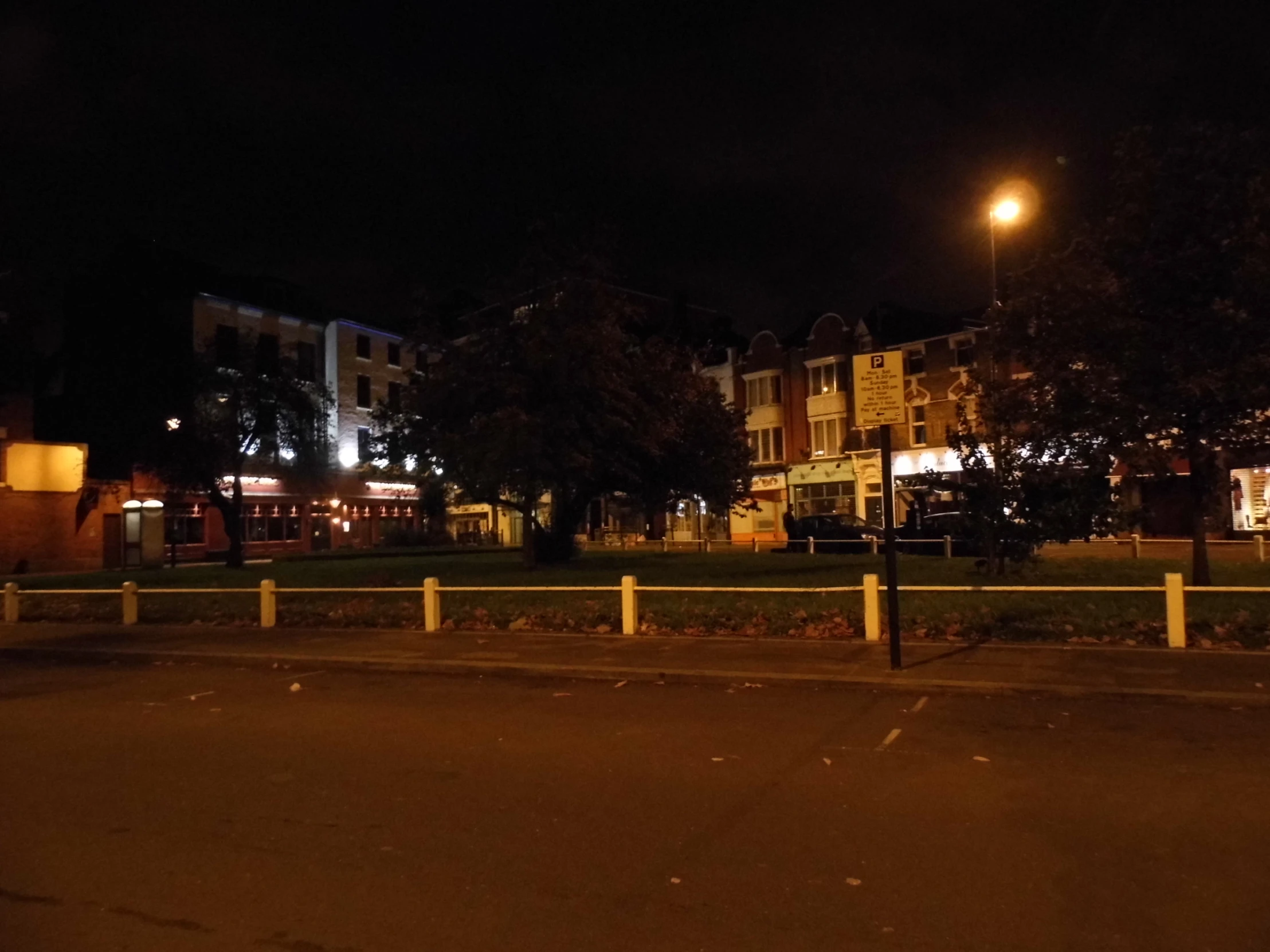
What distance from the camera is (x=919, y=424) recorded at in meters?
46.2

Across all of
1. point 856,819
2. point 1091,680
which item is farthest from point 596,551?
point 856,819

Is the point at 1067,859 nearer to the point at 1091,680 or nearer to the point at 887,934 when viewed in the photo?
the point at 887,934

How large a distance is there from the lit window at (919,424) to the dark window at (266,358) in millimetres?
26814

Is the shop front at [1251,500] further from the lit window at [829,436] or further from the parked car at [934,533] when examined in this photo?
the lit window at [829,436]

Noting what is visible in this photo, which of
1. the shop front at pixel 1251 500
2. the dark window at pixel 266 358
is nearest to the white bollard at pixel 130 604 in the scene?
the dark window at pixel 266 358

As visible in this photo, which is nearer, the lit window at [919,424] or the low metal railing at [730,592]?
the low metal railing at [730,592]

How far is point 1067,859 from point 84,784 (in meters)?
6.61

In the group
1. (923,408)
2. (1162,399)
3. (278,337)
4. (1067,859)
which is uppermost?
(278,337)

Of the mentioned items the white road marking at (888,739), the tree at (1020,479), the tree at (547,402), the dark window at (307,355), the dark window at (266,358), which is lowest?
the white road marking at (888,739)

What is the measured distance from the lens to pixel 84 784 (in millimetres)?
7547

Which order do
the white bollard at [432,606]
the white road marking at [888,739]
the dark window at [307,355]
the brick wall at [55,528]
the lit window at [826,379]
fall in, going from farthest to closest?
the dark window at [307,355] → the lit window at [826,379] → the brick wall at [55,528] → the white bollard at [432,606] → the white road marking at [888,739]

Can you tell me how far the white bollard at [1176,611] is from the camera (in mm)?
11836

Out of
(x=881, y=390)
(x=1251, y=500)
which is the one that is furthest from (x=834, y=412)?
(x=881, y=390)

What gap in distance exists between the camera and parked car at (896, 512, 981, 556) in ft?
95.5
